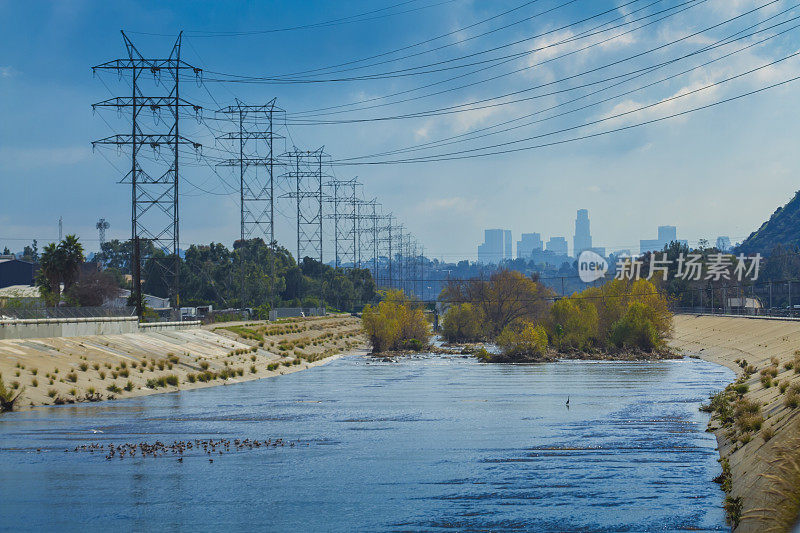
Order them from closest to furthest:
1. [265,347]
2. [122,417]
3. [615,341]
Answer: [122,417] < [265,347] < [615,341]

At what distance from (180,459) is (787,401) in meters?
23.7

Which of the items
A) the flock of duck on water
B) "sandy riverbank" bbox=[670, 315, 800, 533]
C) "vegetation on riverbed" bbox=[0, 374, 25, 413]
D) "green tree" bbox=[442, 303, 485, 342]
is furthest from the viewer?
"green tree" bbox=[442, 303, 485, 342]

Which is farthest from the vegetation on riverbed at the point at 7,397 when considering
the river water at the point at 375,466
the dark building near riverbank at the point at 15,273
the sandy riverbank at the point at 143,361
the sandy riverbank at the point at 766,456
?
the dark building near riverbank at the point at 15,273

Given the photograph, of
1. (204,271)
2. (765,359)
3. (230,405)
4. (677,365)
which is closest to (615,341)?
(677,365)

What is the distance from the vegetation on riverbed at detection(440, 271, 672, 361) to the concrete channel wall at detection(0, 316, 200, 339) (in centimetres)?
4574

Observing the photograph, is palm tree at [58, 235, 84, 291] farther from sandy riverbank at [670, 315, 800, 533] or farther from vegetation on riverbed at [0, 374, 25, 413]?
sandy riverbank at [670, 315, 800, 533]

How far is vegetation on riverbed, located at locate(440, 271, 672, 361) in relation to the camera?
114 m

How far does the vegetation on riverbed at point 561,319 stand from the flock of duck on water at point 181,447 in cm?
7040

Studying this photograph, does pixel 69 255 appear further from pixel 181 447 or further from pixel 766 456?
pixel 766 456

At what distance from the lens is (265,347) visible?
103m

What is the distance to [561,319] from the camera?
12144cm

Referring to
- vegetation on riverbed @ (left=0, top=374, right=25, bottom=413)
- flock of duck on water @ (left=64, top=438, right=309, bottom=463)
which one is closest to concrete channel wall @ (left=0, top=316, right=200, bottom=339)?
vegetation on riverbed @ (left=0, top=374, right=25, bottom=413)

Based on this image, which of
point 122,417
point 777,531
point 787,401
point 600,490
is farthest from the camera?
point 122,417

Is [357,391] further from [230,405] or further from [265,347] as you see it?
[265,347]
